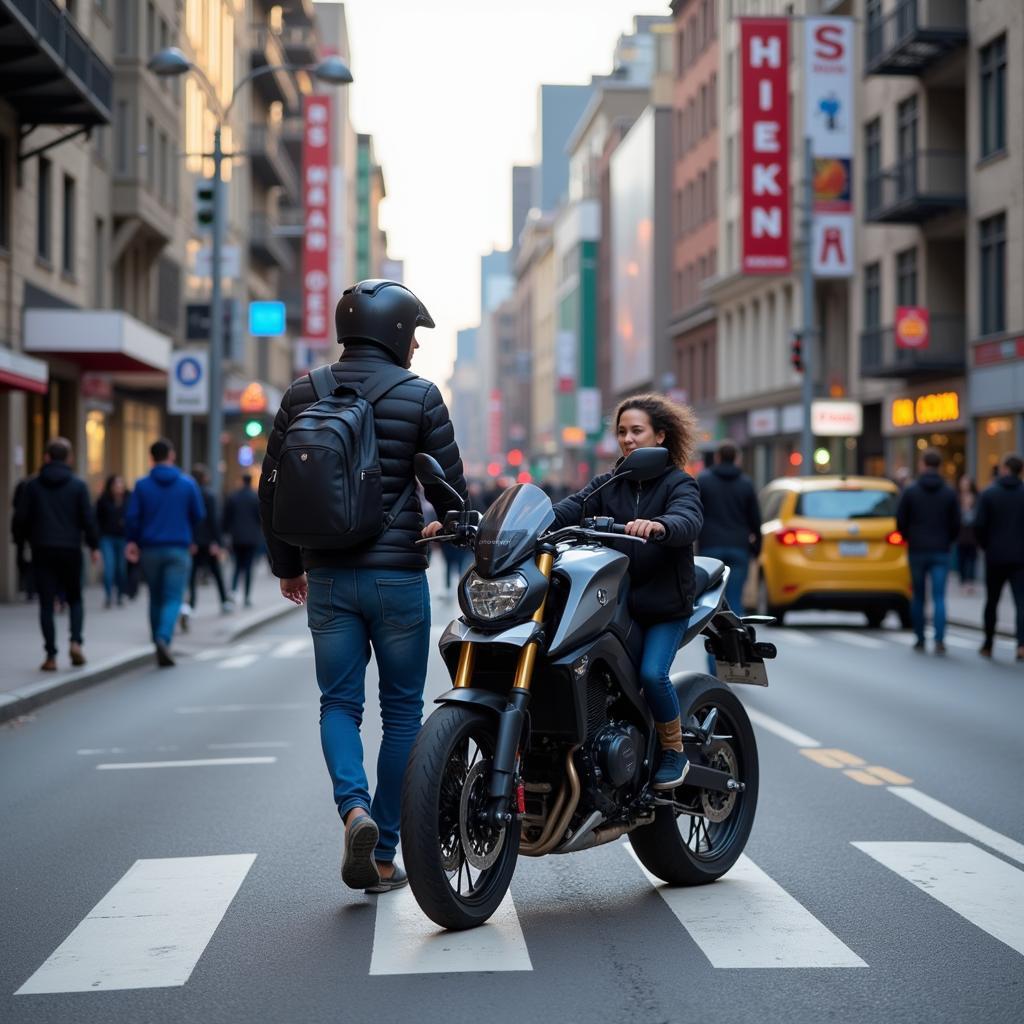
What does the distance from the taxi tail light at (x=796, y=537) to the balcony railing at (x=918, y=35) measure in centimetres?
1759

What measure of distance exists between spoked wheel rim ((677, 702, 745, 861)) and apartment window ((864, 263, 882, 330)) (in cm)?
3679

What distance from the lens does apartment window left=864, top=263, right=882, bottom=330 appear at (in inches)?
1699

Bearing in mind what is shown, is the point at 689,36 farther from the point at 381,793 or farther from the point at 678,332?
the point at 381,793

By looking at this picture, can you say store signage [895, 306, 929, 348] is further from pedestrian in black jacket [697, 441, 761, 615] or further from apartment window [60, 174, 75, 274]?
pedestrian in black jacket [697, 441, 761, 615]

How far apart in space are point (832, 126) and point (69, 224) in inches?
658

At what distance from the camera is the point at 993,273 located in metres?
35.3

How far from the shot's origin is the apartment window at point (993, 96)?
34.6 meters

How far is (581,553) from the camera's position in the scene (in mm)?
6184

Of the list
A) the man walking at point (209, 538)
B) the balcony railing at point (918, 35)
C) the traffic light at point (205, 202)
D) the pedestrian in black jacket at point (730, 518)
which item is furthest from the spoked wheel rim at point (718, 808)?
the balcony railing at point (918, 35)

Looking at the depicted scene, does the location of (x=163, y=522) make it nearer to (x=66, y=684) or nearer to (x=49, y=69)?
(x=66, y=684)

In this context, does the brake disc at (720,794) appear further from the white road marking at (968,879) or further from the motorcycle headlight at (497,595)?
the motorcycle headlight at (497,595)

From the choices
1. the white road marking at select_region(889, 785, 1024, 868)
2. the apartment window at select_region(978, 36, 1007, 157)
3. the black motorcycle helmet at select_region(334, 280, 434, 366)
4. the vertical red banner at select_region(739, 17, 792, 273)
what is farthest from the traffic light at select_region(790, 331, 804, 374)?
the black motorcycle helmet at select_region(334, 280, 434, 366)

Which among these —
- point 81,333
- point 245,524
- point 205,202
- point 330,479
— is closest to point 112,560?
point 245,524

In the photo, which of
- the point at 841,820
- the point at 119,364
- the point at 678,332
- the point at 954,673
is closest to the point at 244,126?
the point at 678,332
